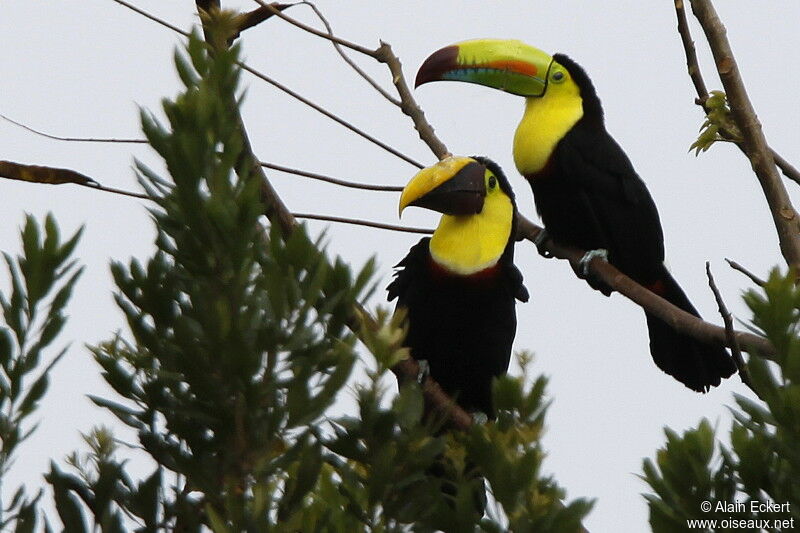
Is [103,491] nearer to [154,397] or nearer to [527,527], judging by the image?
[154,397]

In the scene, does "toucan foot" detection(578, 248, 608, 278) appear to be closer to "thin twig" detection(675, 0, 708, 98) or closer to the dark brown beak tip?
the dark brown beak tip

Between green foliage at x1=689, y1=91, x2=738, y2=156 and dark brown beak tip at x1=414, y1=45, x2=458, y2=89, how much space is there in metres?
2.29

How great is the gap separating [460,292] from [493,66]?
158cm

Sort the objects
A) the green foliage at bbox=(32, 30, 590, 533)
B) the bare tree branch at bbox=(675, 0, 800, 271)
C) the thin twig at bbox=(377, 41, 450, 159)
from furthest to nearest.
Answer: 1. the thin twig at bbox=(377, 41, 450, 159)
2. the bare tree branch at bbox=(675, 0, 800, 271)
3. the green foliage at bbox=(32, 30, 590, 533)

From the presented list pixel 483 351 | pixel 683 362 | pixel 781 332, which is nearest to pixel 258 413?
pixel 781 332

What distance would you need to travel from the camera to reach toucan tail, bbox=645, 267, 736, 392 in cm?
567

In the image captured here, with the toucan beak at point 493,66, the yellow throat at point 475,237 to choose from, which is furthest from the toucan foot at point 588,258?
the toucan beak at point 493,66

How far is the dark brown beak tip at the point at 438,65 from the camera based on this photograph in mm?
6090

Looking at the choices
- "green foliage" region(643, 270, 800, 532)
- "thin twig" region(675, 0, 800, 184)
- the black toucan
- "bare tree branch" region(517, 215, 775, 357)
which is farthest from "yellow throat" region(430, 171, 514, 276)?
"green foliage" region(643, 270, 800, 532)

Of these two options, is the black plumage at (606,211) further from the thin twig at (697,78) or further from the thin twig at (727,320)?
the thin twig at (727,320)

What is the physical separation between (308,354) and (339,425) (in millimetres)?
172

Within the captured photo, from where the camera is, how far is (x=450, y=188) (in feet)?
17.2

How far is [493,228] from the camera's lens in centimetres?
544

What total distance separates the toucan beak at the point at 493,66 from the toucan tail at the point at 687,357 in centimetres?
136
